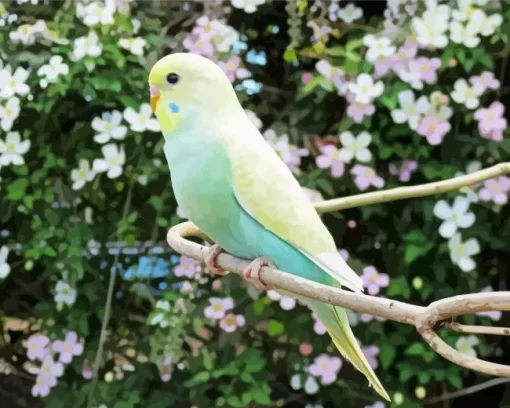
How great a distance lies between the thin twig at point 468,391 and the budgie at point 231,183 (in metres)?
0.45

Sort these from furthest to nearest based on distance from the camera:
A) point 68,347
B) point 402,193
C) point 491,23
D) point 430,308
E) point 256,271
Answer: point 68,347 → point 491,23 → point 402,193 → point 256,271 → point 430,308

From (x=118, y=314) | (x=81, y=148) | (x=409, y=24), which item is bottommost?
(x=118, y=314)

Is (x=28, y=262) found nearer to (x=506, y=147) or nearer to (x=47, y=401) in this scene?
(x=47, y=401)

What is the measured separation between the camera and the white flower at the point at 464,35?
805 mm

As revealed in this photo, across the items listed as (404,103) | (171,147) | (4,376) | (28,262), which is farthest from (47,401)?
(404,103)

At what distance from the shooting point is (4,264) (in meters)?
0.91

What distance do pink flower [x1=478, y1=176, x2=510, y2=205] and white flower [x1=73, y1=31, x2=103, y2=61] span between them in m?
0.62

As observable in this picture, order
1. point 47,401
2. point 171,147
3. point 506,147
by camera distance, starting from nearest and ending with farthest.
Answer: point 171,147, point 506,147, point 47,401

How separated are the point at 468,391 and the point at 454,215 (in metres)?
0.27

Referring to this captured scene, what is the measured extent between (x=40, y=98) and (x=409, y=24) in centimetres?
58

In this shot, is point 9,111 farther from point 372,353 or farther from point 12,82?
point 372,353

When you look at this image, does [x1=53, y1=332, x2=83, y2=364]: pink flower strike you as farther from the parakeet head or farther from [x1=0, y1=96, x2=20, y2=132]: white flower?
the parakeet head

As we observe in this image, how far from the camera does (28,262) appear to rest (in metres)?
0.91

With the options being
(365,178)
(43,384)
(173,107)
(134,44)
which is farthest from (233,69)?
(43,384)
